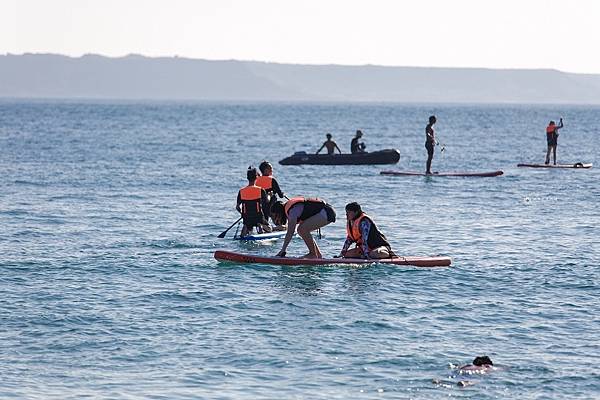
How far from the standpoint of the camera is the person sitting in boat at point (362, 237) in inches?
877

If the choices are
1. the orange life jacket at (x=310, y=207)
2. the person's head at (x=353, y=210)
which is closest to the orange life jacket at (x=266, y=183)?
the orange life jacket at (x=310, y=207)

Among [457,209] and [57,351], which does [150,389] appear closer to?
[57,351]

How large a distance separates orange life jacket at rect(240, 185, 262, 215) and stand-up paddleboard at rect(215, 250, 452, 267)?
2412 mm

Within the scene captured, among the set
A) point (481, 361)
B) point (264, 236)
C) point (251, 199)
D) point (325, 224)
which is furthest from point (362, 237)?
point (481, 361)

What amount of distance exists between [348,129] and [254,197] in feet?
370

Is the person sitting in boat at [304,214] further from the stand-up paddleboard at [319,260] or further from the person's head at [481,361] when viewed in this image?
the person's head at [481,361]

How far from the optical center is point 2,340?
58.6 feet

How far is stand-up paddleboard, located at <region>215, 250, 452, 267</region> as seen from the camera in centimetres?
2320

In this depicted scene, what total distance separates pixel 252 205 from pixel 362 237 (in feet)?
15.1

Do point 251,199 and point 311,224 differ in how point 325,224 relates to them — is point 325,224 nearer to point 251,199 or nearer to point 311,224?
point 311,224

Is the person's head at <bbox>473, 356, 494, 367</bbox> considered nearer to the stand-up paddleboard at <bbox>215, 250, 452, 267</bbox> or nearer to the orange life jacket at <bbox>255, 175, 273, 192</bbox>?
the stand-up paddleboard at <bbox>215, 250, 452, 267</bbox>

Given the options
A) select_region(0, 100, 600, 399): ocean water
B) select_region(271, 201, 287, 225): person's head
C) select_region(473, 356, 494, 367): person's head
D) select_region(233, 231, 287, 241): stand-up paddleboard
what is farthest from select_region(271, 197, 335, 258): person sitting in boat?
select_region(473, 356, 494, 367): person's head

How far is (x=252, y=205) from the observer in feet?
87.6

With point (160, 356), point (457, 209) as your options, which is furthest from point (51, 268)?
point (457, 209)
